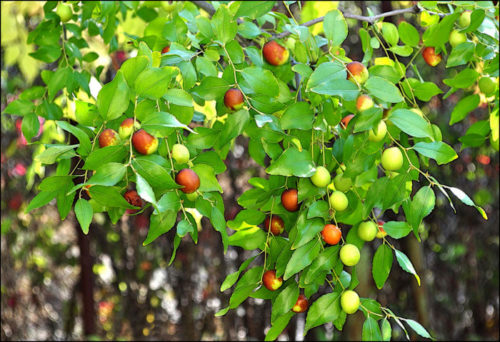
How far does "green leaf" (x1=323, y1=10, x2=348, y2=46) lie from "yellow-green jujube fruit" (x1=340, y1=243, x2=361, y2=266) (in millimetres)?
299

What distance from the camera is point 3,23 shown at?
2082mm

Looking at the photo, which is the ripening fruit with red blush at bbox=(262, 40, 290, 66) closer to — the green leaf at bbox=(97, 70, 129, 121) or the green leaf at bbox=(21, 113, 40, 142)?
the green leaf at bbox=(97, 70, 129, 121)

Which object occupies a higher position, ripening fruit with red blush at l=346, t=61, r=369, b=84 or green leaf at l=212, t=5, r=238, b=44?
green leaf at l=212, t=5, r=238, b=44

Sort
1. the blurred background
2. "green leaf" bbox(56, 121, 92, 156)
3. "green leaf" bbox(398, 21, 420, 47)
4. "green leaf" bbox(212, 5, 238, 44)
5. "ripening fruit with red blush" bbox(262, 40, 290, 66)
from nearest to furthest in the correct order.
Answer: "green leaf" bbox(56, 121, 92, 156)
"green leaf" bbox(212, 5, 238, 44)
"ripening fruit with red blush" bbox(262, 40, 290, 66)
"green leaf" bbox(398, 21, 420, 47)
the blurred background

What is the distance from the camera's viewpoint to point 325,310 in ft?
2.91

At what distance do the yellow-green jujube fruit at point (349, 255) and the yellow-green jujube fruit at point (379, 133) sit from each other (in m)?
0.15

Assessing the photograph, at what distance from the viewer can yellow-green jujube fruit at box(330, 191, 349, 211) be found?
2.90 feet

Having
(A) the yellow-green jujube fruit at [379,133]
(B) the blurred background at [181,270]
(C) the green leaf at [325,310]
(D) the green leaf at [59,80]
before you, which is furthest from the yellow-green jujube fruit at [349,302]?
(B) the blurred background at [181,270]

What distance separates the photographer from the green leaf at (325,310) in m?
0.88

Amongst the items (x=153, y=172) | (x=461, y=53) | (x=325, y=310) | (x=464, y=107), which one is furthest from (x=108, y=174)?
(x=464, y=107)

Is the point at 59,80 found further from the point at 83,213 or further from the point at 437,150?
the point at 437,150

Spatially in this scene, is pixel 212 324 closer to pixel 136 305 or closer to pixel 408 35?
pixel 136 305

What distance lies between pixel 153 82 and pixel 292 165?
21 centimetres

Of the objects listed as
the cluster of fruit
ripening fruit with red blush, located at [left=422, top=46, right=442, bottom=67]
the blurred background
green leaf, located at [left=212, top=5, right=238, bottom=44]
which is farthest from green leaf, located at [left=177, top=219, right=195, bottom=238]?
the blurred background
